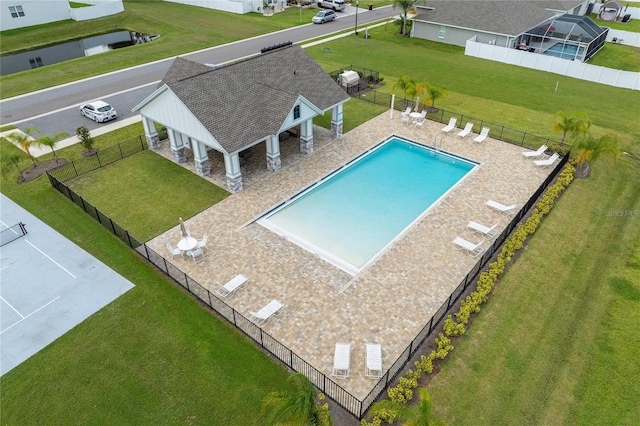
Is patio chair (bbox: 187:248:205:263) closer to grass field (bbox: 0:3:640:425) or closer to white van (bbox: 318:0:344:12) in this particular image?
grass field (bbox: 0:3:640:425)

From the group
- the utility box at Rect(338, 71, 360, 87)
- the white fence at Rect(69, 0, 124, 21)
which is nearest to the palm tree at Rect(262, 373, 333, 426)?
the utility box at Rect(338, 71, 360, 87)

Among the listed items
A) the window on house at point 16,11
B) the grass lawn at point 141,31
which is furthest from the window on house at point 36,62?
the window on house at point 16,11

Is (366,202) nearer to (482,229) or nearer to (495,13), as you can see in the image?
(482,229)

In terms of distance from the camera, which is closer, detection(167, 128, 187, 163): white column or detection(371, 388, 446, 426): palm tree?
detection(371, 388, 446, 426): palm tree

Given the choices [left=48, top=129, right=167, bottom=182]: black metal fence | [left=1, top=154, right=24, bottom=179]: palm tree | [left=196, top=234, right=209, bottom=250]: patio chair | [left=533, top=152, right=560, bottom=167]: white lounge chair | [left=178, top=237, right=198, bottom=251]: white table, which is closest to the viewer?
[left=178, top=237, right=198, bottom=251]: white table

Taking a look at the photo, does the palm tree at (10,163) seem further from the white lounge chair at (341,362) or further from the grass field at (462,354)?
the white lounge chair at (341,362)
